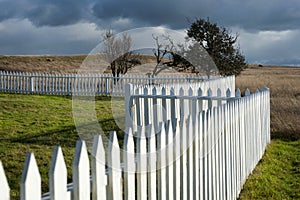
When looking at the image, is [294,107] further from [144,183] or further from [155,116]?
[144,183]

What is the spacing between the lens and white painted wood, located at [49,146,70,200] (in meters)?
2.12

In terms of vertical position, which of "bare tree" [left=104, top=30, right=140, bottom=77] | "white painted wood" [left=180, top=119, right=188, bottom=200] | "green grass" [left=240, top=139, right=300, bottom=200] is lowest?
"green grass" [left=240, top=139, right=300, bottom=200]

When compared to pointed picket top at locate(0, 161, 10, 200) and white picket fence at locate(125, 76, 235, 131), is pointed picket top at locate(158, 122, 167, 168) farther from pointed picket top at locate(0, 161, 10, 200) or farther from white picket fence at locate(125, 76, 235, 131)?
white picket fence at locate(125, 76, 235, 131)

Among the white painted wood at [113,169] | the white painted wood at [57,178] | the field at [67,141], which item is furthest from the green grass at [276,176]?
the white painted wood at [57,178]

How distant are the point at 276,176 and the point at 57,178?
5487 millimetres

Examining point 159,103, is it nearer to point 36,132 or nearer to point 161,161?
point 36,132

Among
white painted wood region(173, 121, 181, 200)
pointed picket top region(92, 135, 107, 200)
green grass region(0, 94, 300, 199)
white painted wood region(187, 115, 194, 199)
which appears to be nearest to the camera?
pointed picket top region(92, 135, 107, 200)

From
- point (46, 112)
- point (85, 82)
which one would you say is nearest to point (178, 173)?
point (46, 112)

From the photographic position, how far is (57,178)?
7.06 feet

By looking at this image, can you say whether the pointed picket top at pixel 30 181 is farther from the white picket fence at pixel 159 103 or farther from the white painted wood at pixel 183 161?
the white picket fence at pixel 159 103

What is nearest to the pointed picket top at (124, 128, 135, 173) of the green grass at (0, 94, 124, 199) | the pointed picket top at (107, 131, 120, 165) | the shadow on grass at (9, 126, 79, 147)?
the pointed picket top at (107, 131, 120, 165)

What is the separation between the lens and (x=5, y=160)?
7.48 metres

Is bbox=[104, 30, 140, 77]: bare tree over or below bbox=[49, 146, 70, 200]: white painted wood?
over

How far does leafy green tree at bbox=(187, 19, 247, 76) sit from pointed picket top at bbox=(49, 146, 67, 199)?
979 inches
